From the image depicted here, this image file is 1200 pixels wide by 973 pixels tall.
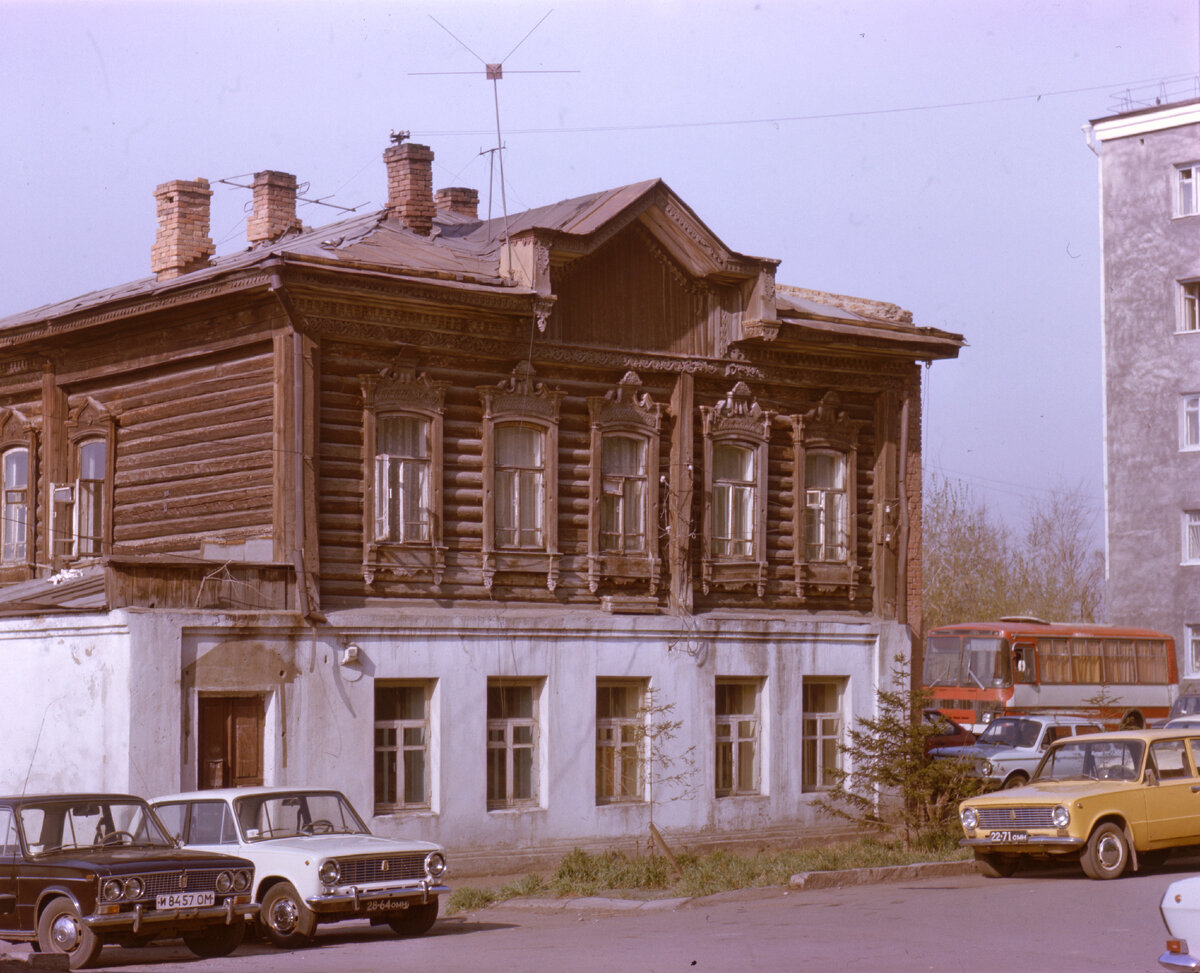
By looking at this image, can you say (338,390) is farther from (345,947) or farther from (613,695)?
(345,947)

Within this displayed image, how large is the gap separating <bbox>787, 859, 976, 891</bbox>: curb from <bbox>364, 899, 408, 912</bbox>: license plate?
538 cm

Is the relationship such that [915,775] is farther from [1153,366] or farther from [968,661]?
[1153,366]

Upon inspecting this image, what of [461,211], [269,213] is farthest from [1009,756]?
[269,213]

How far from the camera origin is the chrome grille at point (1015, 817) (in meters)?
18.9

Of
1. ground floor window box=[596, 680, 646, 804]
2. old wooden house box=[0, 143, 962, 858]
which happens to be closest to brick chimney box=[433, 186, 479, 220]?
old wooden house box=[0, 143, 962, 858]

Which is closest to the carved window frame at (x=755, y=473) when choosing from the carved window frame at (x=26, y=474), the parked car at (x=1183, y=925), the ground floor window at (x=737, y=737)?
the ground floor window at (x=737, y=737)

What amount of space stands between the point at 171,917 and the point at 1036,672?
31.1m

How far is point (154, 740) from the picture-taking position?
63.7 ft

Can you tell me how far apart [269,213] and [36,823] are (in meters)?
14.3

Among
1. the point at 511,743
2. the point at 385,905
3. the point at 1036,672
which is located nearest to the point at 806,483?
the point at 511,743

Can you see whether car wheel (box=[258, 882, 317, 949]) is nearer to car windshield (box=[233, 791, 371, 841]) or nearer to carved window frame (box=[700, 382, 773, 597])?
car windshield (box=[233, 791, 371, 841])

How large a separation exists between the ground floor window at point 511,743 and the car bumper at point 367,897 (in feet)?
21.7

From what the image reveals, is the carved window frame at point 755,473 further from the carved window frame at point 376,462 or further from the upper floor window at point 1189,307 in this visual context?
the upper floor window at point 1189,307

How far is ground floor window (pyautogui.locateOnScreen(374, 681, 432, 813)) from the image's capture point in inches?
853
